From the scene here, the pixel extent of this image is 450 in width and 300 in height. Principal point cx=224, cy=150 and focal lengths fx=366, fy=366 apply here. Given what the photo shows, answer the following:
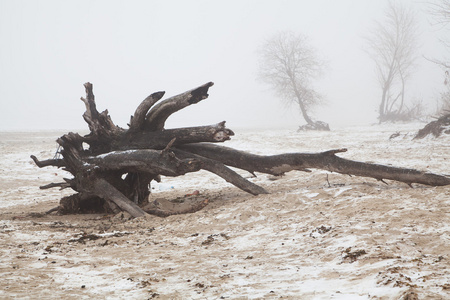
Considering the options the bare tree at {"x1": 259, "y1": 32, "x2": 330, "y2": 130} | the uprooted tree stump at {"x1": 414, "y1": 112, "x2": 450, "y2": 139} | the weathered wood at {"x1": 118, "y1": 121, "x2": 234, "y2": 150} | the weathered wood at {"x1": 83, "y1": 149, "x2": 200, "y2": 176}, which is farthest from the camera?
the bare tree at {"x1": 259, "y1": 32, "x2": 330, "y2": 130}

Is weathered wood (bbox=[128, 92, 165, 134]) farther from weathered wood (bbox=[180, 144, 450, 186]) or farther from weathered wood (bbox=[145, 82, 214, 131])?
weathered wood (bbox=[180, 144, 450, 186])

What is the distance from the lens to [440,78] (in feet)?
303

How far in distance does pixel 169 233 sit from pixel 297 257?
187 cm

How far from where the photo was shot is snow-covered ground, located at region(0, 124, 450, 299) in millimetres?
2307

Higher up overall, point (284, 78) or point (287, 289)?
point (284, 78)

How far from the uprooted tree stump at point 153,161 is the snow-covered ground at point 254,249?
315mm

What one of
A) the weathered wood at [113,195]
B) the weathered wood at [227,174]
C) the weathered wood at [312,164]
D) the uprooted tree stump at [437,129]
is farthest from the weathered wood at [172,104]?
the uprooted tree stump at [437,129]

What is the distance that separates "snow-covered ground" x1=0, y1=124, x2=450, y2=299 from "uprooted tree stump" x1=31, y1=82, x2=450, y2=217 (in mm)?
315

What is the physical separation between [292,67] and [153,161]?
83.7ft

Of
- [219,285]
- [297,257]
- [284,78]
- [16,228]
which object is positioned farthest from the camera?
[284,78]

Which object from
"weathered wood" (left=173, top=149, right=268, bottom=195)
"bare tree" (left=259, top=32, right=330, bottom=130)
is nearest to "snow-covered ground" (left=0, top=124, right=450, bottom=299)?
"weathered wood" (left=173, top=149, right=268, bottom=195)

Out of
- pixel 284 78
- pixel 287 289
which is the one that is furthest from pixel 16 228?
pixel 284 78

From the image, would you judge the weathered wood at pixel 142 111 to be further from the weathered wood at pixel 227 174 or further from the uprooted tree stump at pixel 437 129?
the uprooted tree stump at pixel 437 129

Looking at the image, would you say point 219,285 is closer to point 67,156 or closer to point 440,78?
point 67,156
